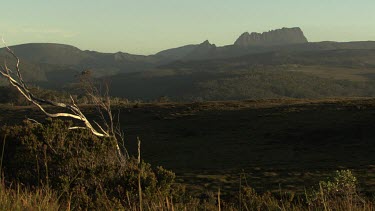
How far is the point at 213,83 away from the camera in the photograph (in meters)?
182

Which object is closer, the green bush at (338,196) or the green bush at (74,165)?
the green bush at (338,196)

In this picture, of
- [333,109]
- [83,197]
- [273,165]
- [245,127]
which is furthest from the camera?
[333,109]

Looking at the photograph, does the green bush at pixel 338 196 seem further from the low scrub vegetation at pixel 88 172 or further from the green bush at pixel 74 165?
the green bush at pixel 74 165

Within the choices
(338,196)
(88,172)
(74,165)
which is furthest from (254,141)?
(338,196)

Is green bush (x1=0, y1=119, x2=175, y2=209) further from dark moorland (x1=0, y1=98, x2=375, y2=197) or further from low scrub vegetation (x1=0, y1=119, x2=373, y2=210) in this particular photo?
dark moorland (x1=0, y1=98, x2=375, y2=197)

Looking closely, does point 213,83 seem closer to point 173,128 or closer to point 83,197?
point 173,128

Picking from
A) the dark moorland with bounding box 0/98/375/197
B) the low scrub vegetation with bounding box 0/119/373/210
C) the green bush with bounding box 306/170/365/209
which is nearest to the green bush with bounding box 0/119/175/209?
the low scrub vegetation with bounding box 0/119/373/210

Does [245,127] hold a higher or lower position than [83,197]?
lower

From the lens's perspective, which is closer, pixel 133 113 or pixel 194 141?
pixel 194 141

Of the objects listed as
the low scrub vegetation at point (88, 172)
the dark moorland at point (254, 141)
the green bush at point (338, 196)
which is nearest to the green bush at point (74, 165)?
the low scrub vegetation at point (88, 172)

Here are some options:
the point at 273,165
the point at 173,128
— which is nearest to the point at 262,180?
the point at 273,165

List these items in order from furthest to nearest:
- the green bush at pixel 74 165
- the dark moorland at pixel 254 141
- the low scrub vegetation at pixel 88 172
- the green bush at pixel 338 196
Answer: the dark moorland at pixel 254 141 < the green bush at pixel 74 165 < the low scrub vegetation at pixel 88 172 < the green bush at pixel 338 196

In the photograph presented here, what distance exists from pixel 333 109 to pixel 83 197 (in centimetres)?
4504

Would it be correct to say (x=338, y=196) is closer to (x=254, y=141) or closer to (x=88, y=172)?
(x=88, y=172)
